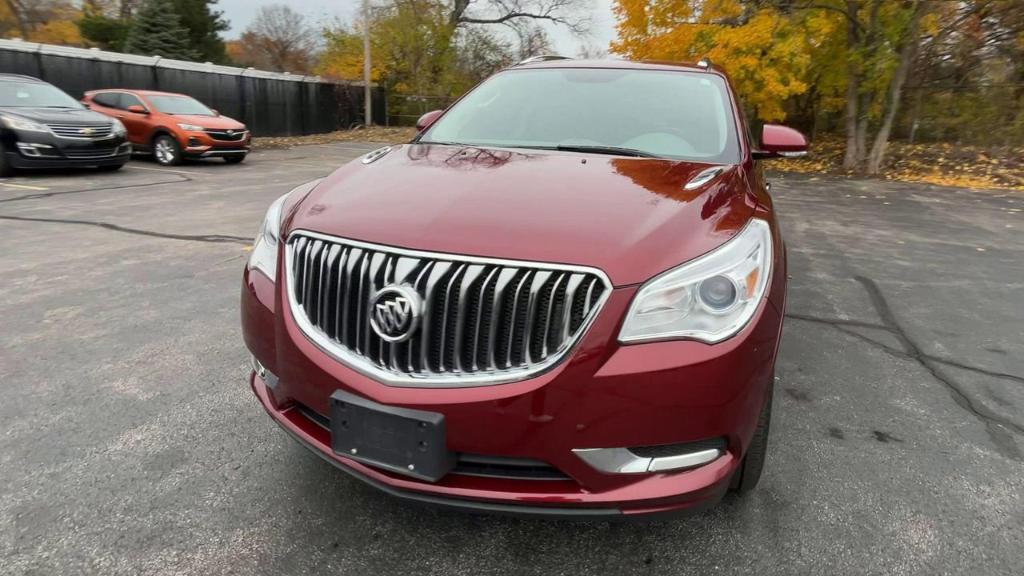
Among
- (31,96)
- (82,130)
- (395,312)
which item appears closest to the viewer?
(395,312)

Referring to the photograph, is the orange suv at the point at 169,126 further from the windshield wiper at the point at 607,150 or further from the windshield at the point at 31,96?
the windshield wiper at the point at 607,150

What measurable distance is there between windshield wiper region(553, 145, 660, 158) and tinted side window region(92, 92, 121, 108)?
14522mm

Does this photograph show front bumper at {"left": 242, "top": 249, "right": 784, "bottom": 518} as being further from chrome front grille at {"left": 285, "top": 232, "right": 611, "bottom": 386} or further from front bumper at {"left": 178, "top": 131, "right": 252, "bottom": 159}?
front bumper at {"left": 178, "top": 131, "right": 252, "bottom": 159}

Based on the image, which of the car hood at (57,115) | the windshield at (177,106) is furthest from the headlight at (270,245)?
the windshield at (177,106)

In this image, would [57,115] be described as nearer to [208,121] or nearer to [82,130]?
[82,130]

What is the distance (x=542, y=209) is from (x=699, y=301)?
0.57 m

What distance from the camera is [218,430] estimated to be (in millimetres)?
2867

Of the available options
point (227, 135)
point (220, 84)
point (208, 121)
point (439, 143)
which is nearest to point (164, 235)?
point (439, 143)

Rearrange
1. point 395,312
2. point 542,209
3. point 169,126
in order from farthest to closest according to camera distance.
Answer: point 169,126 → point 542,209 → point 395,312

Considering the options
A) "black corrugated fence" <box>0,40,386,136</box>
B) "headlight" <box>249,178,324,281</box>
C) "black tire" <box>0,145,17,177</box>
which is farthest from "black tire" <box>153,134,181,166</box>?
"headlight" <box>249,178,324,281</box>

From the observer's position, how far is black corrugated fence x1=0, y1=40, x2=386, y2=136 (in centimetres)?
1634

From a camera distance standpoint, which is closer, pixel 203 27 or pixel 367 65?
pixel 367 65

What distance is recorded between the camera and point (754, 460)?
7.22ft

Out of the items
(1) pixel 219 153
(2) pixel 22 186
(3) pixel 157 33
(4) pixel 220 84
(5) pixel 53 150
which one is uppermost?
(3) pixel 157 33
